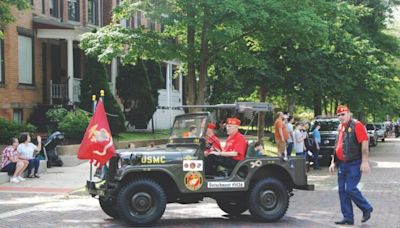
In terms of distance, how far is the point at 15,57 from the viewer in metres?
23.5

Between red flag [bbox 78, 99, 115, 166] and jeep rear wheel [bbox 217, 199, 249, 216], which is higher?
red flag [bbox 78, 99, 115, 166]

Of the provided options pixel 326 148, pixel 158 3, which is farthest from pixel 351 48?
pixel 158 3

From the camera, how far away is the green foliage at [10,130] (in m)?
20.0

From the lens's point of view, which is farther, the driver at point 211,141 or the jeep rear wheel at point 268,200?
the driver at point 211,141

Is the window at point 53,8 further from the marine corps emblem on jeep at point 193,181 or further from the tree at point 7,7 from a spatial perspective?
the marine corps emblem on jeep at point 193,181

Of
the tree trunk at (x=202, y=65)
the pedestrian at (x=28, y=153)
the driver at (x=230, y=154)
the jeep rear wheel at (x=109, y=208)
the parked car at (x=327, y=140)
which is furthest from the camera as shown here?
the parked car at (x=327, y=140)

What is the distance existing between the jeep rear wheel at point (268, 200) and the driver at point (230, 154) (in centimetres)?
58

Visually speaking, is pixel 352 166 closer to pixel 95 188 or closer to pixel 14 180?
pixel 95 188

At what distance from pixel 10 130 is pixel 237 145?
11.9 m

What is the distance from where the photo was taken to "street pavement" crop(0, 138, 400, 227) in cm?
1034

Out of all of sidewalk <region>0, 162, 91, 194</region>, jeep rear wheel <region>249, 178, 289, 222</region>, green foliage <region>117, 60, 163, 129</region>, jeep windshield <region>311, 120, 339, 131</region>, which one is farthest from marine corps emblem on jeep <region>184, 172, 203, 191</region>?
green foliage <region>117, 60, 163, 129</region>

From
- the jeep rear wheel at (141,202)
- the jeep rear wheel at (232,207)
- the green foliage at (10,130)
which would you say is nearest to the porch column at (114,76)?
the green foliage at (10,130)

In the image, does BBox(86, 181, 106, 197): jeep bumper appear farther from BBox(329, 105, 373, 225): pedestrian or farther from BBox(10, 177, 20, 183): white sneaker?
BBox(10, 177, 20, 183): white sneaker

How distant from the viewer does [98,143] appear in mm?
10234
